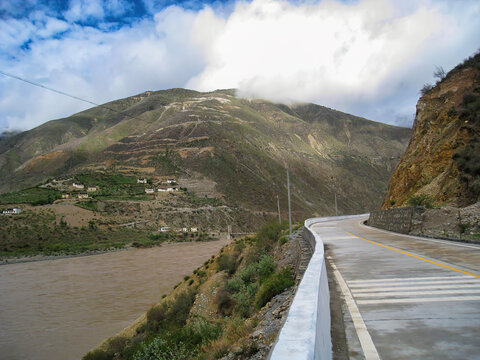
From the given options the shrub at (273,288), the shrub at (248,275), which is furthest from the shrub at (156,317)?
the shrub at (273,288)

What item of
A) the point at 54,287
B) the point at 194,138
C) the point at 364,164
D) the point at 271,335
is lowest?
the point at 54,287

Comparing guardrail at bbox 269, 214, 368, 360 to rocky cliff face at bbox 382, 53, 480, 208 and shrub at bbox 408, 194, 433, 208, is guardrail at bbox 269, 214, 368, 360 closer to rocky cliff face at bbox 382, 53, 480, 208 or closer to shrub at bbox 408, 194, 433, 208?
rocky cliff face at bbox 382, 53, 480, 208

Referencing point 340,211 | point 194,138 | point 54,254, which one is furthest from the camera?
point 194,138

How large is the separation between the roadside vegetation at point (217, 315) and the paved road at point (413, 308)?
1676 millimetres

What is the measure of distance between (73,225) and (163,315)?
60.7m

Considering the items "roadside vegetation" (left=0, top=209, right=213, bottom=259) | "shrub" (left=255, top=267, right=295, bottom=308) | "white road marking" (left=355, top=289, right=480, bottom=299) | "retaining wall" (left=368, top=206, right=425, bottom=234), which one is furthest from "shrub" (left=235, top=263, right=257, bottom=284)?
"roadside vegetation" (left=0, top=209, right=213, bottom=259)

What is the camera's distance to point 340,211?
115 metres

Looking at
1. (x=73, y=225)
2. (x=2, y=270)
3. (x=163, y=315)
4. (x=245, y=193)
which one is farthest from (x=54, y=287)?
(x=245, y=193)

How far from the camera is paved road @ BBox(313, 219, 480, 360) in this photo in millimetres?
3750

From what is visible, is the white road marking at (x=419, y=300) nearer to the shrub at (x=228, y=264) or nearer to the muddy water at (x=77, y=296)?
the muddy water at (x=77, y=296)

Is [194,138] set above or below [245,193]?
above

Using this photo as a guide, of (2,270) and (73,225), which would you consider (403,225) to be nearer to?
(2,270)

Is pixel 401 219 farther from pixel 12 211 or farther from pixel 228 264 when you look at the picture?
pixel 12 211

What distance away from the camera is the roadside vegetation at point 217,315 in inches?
368
